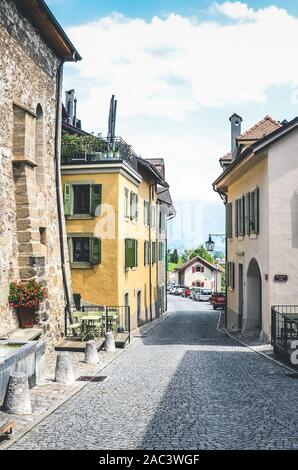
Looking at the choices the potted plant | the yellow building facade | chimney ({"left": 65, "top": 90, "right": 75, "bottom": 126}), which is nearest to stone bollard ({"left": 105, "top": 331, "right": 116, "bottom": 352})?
the potted plant

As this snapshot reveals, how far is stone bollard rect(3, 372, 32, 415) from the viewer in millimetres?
8656

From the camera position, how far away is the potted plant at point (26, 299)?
46.6ft

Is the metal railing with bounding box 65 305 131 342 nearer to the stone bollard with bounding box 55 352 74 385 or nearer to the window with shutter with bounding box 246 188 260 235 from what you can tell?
the window with shutter with bounding box 246 188 260 235

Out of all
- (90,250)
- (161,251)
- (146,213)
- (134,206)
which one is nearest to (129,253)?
(90,250)

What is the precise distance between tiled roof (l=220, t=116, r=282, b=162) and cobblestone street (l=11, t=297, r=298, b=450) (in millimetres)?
11814

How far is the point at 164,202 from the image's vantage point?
41.3 m

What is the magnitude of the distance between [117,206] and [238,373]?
11058 millimetres

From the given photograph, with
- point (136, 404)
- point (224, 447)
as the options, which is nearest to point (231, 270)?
point (136, 404)

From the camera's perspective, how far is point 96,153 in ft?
73.4

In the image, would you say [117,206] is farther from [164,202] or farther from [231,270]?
[164,202]

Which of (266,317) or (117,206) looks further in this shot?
(117,206)

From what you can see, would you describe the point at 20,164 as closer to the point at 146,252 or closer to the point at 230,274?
the point at 230,274

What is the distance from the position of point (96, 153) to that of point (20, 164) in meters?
7.79

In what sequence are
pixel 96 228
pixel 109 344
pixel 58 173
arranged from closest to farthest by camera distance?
pixel 109 344
pixel 58 173
pixel 96 228
